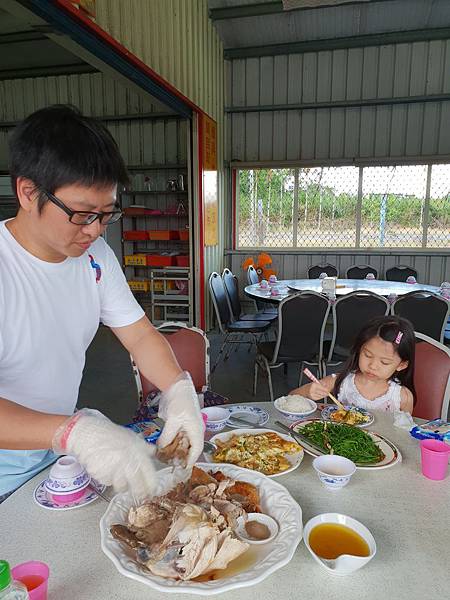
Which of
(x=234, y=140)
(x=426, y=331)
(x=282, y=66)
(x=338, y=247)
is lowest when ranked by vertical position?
(x=426, y=331)

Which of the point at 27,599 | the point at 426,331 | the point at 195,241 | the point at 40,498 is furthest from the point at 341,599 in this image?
the point at 195,241

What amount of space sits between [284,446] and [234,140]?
597 centimetres

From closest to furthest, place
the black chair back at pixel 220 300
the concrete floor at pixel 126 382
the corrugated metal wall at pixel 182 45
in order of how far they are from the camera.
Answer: the corrugated metal wall at pixel 182 45
the concrete floor at pixel 126 382
the black chair back at pixel 220 300

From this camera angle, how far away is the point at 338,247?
21.0 feet

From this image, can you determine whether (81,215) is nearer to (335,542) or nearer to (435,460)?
(335,542)

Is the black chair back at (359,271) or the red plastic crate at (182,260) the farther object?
the red plastic crate at (182,260)

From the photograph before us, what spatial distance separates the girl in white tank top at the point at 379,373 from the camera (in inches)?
68.1

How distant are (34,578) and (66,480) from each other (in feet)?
0.99

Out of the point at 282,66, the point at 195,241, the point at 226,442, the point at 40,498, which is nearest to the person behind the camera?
the point at 40,498

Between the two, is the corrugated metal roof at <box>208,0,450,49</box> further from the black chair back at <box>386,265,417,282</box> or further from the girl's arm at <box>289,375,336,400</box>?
the girl's arm at <box>289,375,336,400</box>

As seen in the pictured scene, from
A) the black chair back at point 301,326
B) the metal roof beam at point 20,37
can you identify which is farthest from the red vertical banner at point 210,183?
the black chair back at point 301,326

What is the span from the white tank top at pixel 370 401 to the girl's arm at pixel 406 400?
1 centimetres

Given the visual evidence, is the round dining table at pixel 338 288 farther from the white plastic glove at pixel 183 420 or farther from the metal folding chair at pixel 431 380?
the white plastic glove at pixel 183 420

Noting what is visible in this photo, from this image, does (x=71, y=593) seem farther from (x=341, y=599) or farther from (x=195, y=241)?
(x=195, y=241)
